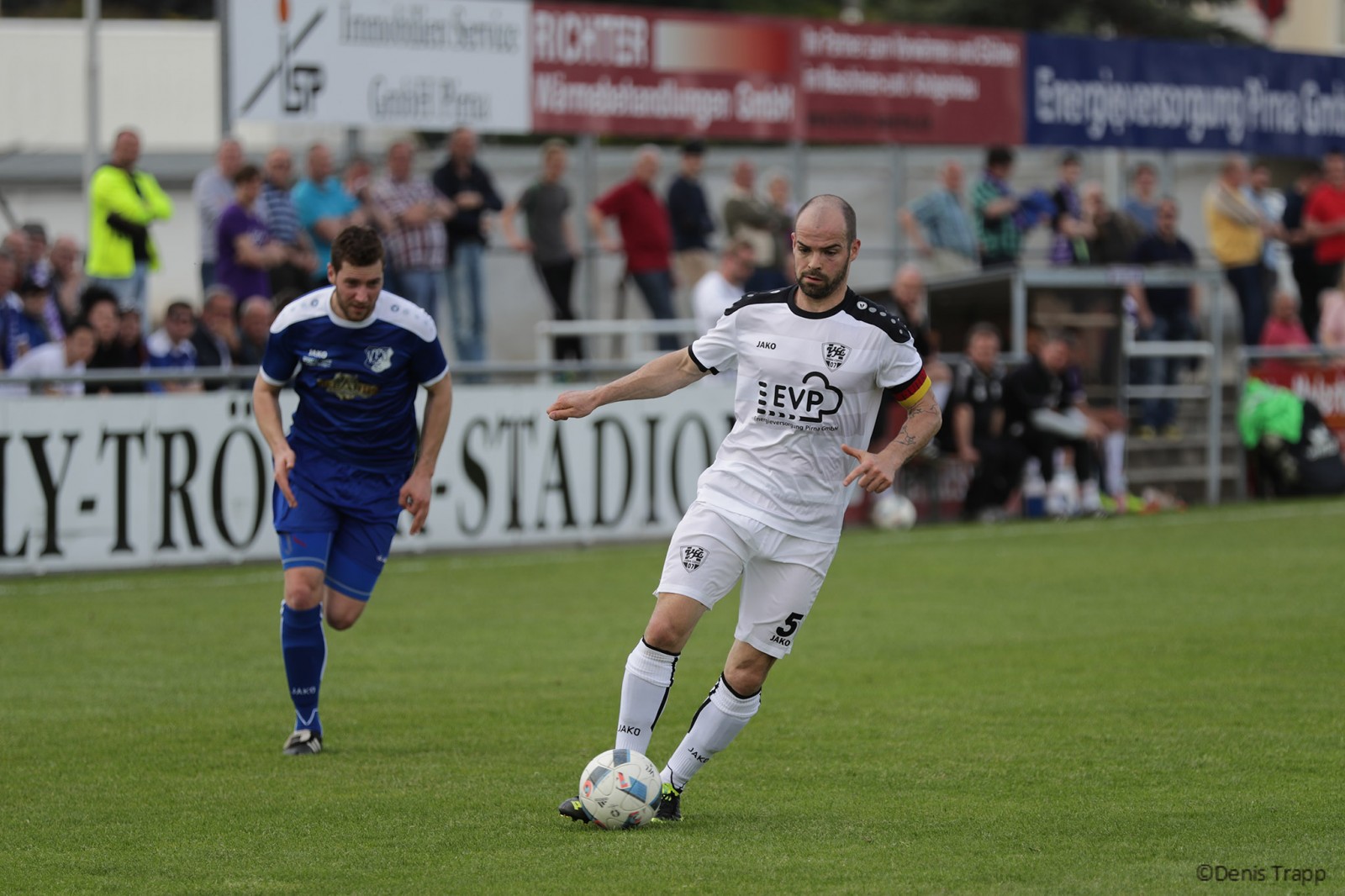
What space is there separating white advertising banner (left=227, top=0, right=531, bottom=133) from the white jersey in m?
11.7

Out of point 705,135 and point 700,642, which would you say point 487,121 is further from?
point 700,642

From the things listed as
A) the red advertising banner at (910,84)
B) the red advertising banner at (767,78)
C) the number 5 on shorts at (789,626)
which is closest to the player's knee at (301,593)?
the number 5 on shorts at (789,626)

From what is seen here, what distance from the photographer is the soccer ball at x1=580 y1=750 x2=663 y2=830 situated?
6836 millimetres

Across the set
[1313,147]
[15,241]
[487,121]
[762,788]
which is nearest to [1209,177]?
[1313,147]

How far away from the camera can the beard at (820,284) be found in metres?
6.88

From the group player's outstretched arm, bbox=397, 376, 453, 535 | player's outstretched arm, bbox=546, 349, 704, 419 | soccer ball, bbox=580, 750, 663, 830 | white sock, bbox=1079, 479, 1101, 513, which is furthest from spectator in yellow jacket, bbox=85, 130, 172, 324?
soccer ball, bbox=580, 750, 663, 830

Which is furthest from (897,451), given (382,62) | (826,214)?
(382,62)

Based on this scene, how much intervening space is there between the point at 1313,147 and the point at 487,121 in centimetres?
1342

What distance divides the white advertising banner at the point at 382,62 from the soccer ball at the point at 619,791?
1218 cm

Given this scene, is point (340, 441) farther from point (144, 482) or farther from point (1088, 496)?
point (1088, 496)

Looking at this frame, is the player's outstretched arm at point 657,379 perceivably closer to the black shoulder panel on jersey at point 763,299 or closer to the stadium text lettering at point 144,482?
the black shoulder panel on jersey at point 763,299

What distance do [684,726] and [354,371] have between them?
7.63 feet

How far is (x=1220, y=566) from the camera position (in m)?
15.2

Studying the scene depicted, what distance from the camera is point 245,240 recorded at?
16.5m
